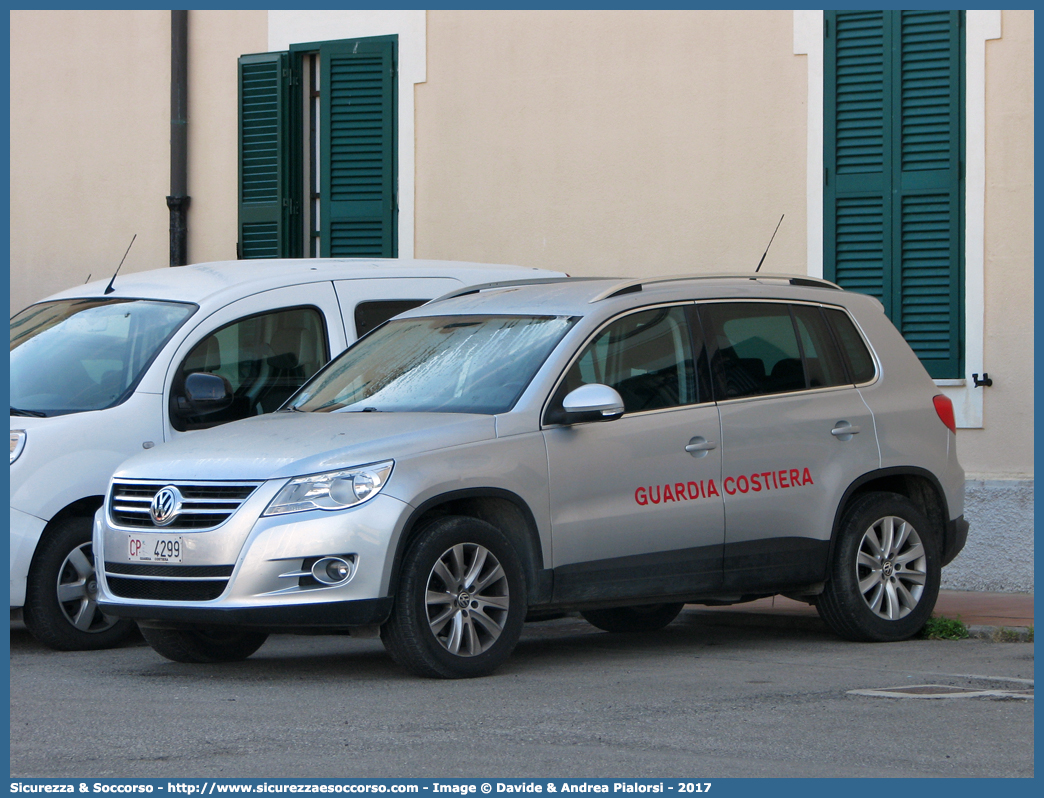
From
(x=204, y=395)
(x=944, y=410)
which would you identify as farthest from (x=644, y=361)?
(x=204, y=395)

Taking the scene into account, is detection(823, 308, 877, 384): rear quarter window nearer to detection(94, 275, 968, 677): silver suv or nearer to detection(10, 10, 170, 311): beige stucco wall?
detection(94, 275, 968, 677): silver suv

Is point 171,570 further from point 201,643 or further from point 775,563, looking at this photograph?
point 775,563

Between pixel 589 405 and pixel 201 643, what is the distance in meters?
2.23

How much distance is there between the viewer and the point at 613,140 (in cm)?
1346

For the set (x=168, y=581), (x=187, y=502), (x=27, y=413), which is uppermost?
(x=27, y=413)

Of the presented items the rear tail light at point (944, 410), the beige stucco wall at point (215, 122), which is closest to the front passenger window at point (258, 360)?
→ the rear tail light at point (944, 410)

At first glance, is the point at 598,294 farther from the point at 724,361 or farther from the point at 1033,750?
the point at 1033,750

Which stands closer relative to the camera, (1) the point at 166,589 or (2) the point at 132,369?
(1) the point at 166,589

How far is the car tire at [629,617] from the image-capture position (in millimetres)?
9383

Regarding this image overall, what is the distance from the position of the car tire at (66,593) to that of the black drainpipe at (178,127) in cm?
717

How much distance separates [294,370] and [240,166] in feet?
20.7

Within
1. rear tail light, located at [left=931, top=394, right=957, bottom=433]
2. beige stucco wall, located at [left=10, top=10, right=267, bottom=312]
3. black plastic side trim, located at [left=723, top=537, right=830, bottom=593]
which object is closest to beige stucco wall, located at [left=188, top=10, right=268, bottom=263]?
beige stucco wall, located at [left=10, top=10, right=267, bottom=312]

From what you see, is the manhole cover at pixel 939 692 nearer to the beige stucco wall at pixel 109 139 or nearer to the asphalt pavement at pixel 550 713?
the asphalt pavement at pixel 550 713
